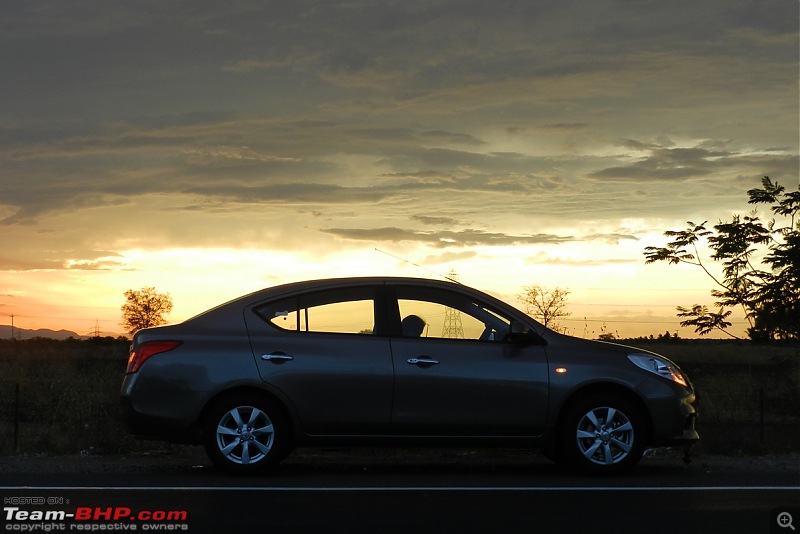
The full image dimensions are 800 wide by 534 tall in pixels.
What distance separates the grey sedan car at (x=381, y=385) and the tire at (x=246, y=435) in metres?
0.01

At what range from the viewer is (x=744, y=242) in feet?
86.6

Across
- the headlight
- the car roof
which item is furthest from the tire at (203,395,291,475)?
the headlight

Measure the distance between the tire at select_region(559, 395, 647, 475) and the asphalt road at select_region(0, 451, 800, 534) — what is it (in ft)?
0.64

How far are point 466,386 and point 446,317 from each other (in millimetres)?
751

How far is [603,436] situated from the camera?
10.5m

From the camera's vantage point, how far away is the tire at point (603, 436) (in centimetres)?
1042

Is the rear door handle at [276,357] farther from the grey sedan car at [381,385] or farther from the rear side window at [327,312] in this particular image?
the rear side window at [327,312]

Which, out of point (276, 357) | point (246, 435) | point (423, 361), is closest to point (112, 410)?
point (246, 435)

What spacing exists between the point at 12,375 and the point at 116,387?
1641cm

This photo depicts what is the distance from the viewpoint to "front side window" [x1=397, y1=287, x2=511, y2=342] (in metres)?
10.7

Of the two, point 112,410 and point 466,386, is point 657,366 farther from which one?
point 112,410

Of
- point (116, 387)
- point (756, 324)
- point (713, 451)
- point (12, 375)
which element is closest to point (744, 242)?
point (756, 324)

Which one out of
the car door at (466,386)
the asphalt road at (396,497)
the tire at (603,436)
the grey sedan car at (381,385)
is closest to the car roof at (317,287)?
the grey sedan car at (381,385)

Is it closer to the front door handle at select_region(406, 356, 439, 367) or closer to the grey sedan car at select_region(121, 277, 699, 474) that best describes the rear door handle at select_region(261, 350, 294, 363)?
the grey sedan car at select_region(121, 277, 699, 474)
